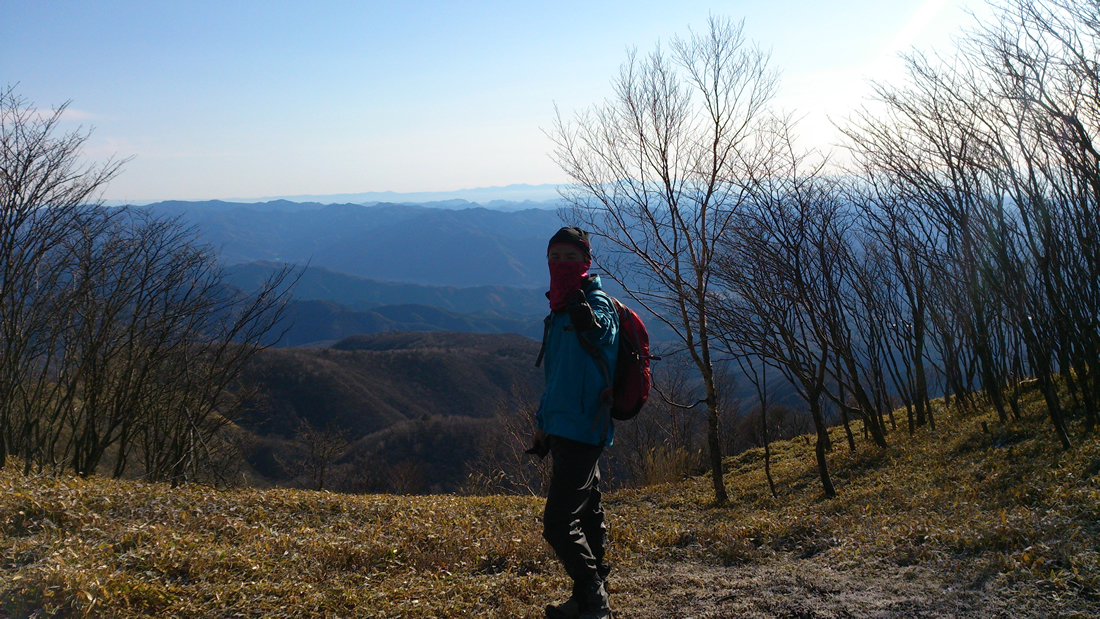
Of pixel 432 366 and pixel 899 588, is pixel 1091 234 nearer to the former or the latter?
pixel 899 588

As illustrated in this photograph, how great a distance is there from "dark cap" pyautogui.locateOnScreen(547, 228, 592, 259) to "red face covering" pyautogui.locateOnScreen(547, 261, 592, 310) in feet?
0.23

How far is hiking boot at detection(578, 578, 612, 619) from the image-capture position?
2797mm

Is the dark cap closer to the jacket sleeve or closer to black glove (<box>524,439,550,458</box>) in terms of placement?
the jacket sleeve

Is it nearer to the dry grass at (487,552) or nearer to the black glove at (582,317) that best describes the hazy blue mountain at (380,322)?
the dry grass at (487,552)

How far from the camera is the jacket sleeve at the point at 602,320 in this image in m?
2.68

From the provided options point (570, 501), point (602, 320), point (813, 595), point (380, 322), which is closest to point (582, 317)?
point (602, 320)

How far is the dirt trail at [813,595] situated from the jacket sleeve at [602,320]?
1.43m

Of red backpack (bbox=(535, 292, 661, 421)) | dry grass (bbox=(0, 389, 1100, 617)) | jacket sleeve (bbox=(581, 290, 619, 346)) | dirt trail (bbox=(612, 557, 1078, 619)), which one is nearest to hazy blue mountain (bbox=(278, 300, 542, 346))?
dry grass (bbox=(0, 389, 1100, 617))

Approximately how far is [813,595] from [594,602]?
3.87 feet

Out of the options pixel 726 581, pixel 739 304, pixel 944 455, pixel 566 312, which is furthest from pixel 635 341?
pixel 944 455

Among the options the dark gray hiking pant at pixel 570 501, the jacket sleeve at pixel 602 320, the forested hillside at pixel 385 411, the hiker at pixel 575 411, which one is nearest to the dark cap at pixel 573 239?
the hiker at pixel 575 411

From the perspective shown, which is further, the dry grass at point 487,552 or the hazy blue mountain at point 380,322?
the hazy blue mountain at point 380,322

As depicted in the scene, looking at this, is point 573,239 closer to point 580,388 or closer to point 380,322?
point 580,388

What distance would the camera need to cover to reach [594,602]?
280 centimetres
